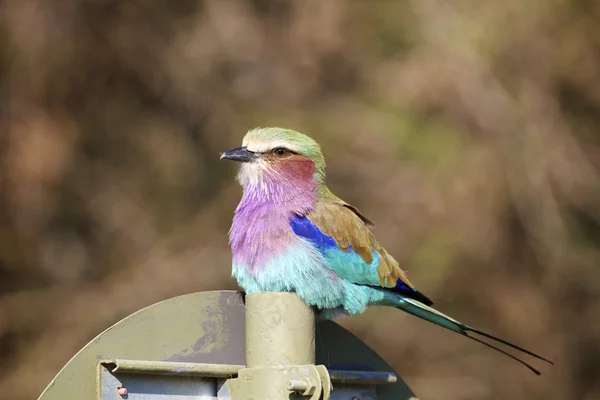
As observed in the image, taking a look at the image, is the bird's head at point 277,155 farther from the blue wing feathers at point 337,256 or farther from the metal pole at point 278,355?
the metal pole at point 278,355

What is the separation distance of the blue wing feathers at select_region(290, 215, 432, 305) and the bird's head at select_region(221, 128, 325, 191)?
0.28 m

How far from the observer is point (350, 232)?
3.51 m

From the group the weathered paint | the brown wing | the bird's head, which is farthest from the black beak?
the weathered paint

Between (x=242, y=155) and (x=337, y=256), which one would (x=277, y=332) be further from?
(x=242, y=155)

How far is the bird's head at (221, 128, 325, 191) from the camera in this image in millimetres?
3658

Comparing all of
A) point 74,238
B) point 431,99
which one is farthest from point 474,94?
point 74,238

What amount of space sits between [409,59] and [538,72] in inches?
36.9

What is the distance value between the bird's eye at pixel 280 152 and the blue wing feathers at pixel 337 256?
0.37 meters

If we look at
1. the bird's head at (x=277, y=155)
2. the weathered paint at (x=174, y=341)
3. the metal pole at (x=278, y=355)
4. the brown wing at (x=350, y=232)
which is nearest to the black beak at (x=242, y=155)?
the bird's head at (x=277, y=155)

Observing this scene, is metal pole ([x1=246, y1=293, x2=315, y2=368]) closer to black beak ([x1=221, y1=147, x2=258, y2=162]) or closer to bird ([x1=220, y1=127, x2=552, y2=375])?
bird ([x1=220, y1=127, x2=552, y2=375])

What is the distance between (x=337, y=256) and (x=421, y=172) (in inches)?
154

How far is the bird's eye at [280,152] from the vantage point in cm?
372

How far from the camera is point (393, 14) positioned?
7785 millimetres

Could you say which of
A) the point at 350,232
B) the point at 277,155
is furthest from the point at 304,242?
the point at 277,155
